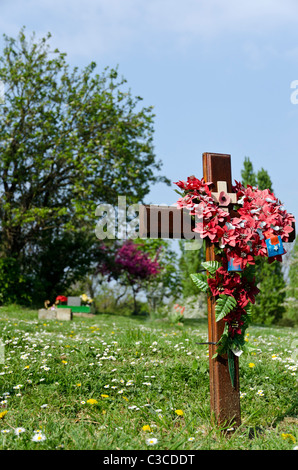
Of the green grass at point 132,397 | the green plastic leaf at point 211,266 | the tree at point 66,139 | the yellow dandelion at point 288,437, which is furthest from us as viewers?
the tree at point 66,139

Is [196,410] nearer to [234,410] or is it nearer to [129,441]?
[234,410]

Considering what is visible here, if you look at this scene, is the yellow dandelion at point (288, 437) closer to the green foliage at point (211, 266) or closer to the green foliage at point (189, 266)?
the green foliage at point (211, 266)

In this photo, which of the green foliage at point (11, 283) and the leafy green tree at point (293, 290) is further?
the leafy green tree at point (293, 290)

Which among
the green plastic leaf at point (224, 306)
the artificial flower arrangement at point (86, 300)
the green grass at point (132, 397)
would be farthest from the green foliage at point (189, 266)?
the green plastic leaf at point (224, 306)

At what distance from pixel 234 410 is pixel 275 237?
57.9 inches

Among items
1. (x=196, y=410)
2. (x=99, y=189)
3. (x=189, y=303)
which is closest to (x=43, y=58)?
(x=99, y=189)

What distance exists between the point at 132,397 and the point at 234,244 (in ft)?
6.18

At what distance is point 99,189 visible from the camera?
16.1m

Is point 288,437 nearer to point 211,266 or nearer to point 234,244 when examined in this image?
point 211,266

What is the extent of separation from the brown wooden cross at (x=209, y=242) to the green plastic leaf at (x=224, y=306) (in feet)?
0.35

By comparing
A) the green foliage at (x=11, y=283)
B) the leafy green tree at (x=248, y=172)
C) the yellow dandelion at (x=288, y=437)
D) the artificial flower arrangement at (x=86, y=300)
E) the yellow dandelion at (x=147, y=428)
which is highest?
the leafy green tree at (x=248, y=172)

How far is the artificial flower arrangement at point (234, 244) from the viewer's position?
3.54 m

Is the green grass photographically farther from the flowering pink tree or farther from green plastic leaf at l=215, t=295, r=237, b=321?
the flowering pink tree
